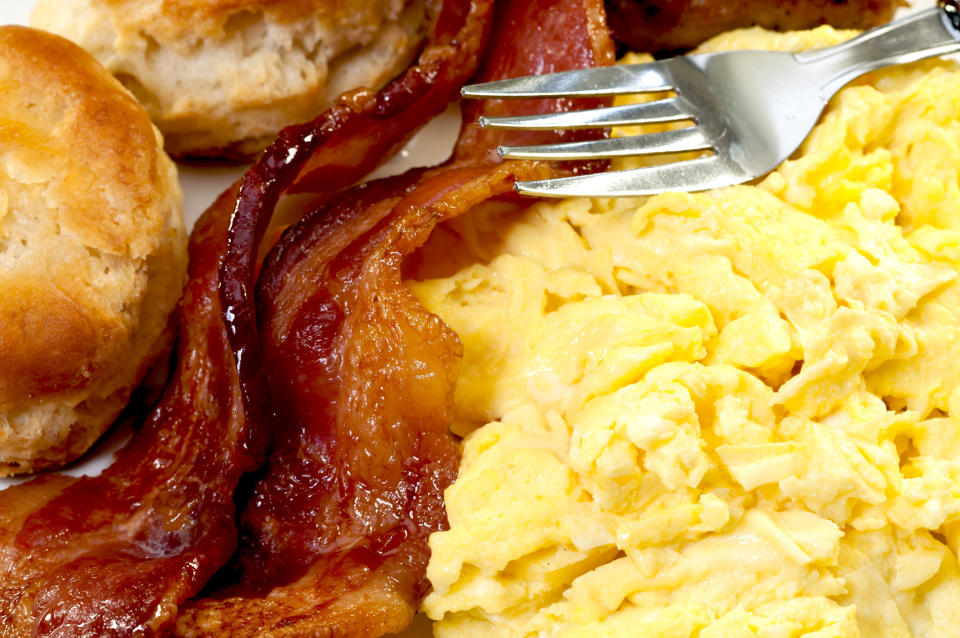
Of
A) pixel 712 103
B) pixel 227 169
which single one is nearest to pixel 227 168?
pixel 227 169

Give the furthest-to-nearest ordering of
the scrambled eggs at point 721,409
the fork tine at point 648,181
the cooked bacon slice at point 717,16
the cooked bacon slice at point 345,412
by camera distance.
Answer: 1. the cooked bacon slice at point 717,16
2. the fork tine at point 648,181
3. the cooked bacon slice at point 345,412
4. the scrambled eggs at point 721,409

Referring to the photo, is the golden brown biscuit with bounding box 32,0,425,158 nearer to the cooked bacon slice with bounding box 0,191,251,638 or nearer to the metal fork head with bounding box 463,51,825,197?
the cooked bacon slice with bounding box 0,191,251,638

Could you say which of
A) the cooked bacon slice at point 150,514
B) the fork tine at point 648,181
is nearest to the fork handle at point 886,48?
the fork tine at point 648,181

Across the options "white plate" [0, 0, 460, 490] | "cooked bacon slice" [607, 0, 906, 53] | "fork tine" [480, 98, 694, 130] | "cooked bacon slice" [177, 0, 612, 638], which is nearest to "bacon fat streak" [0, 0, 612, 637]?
"cooked bacon slice" [177, 0, 612, 638]

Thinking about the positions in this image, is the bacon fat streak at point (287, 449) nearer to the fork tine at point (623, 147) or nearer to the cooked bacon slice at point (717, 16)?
the fork tine at point (623, 147)

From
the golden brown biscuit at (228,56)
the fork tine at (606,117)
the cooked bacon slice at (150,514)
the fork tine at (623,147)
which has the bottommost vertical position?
the cooked bacon slice at (150,514)

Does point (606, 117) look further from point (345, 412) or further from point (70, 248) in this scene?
point (70, 248)
